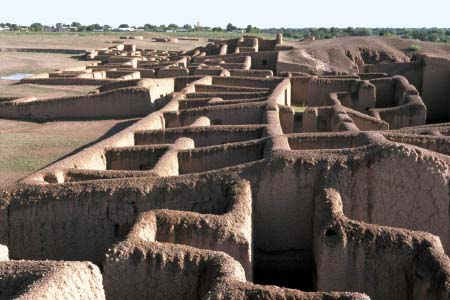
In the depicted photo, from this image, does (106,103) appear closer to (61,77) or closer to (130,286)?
(61,77)

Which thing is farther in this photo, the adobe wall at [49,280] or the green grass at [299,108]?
the green grass at [299,108]

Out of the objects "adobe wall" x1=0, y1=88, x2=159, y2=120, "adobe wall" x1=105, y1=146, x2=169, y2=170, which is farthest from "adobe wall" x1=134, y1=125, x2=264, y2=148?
"adobe wall" x1=0, y1=88, x2=159, y2=120

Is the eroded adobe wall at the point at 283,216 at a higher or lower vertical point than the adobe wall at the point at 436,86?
lower

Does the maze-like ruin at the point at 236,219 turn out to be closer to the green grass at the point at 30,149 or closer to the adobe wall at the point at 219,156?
the adobe wall at the point at 219,156

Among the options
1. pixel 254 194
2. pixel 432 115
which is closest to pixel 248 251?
pixel 254 194

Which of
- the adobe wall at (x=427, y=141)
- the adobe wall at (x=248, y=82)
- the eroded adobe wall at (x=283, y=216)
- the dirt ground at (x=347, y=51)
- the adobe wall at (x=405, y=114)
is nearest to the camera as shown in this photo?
the eroded adobe wall at (x=283, y=216)

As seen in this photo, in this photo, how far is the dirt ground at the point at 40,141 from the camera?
47.8ft

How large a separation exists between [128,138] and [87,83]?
47.2 ft

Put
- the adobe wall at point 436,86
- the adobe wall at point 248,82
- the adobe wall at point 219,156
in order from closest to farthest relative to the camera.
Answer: the adobe wall at point 219,156
the adobe wall at point 248,82
the adobe wall at point 436,86

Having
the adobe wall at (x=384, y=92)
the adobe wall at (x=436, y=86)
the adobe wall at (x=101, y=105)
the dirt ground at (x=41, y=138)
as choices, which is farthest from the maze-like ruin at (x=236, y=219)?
the adobe wall at (x=436, y=86)

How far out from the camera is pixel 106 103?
71.8 feet

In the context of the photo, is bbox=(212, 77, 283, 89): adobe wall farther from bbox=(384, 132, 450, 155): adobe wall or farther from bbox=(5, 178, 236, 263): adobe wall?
bbox=(5, 178, 236, 263): adobe wall

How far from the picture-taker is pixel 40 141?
17672mm

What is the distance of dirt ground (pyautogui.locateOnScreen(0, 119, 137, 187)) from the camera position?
14.6 metres
